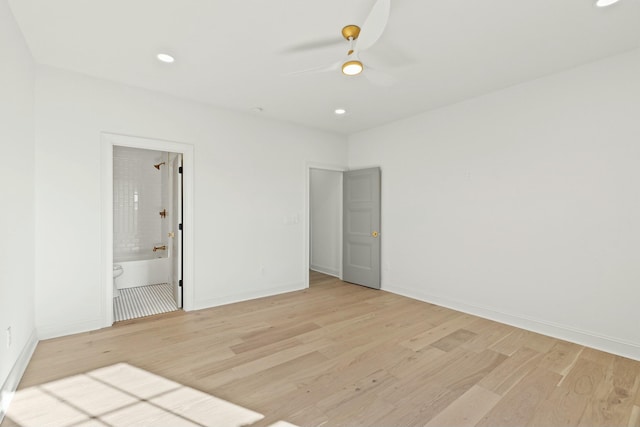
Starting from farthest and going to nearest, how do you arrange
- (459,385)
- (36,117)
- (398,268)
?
(398,268)
(36,117)
(459,385)

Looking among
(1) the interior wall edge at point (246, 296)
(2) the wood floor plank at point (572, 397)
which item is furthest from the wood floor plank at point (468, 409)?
(1) the interior wall edge at point (246, 296)

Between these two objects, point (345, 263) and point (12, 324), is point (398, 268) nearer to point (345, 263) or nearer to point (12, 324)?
point (345, 263)

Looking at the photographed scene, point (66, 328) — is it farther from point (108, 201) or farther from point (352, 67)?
point (352, 67)

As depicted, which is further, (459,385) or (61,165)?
(61,165)

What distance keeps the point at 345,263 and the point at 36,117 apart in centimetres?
445

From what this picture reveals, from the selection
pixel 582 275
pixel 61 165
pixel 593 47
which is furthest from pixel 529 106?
pixel 61 165

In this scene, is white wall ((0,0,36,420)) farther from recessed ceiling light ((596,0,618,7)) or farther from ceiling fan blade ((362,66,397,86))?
recessed ceiling light ((596,0,618,7))

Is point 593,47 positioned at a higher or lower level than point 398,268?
higher

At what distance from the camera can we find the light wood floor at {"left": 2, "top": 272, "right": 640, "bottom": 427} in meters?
1.92

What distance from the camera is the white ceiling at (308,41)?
6.90 feet

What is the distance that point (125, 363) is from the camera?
8.13 ft

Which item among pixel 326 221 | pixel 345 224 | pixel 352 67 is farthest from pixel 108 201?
pixel 326 221

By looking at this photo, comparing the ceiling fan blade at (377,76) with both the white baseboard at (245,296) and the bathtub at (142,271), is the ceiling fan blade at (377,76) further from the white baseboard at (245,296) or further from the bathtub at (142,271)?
the bathtub at (142,271)

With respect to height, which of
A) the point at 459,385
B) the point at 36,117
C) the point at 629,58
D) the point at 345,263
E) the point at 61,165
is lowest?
the point at 459,385
